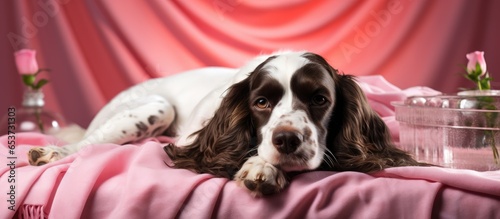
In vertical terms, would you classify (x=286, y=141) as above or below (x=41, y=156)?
above

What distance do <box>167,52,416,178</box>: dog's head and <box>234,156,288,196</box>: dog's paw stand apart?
0.14 feet

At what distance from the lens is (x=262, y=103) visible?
2363 millimetres

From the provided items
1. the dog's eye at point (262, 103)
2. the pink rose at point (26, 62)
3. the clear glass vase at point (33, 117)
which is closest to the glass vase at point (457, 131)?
the dog's eye at point (262, 103)

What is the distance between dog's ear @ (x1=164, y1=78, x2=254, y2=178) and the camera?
7.74 feet

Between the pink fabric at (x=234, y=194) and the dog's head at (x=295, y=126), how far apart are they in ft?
0.43

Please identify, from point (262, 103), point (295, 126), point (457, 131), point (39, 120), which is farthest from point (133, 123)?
point (457, 131)

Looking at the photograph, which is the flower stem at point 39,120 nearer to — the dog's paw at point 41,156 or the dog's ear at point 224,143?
the dog's paw at point 41,156

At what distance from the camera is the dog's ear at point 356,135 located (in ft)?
7.67

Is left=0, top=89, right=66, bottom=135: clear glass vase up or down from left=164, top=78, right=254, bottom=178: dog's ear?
down

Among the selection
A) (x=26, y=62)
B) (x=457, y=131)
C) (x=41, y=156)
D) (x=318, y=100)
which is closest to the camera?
(x=318, y=100)

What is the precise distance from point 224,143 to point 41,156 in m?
0.99

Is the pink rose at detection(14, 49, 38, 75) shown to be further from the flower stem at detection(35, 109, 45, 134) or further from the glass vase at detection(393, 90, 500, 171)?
the glass vase at detection(393, 90, 500, 171)

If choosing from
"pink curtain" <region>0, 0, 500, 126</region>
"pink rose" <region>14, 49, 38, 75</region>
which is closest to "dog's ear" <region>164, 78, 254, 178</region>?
"pink rose" <region>14, 49, 38, 75</region>

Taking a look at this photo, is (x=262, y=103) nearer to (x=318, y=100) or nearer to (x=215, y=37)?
(x=318, y=100)
